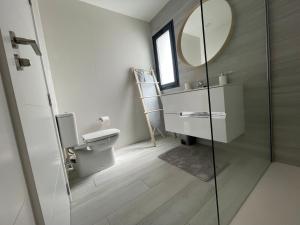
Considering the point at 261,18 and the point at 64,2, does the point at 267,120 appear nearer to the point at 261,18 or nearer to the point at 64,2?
the point at 261,18

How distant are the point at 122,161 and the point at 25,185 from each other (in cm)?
160

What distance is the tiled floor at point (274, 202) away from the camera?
2.78ft

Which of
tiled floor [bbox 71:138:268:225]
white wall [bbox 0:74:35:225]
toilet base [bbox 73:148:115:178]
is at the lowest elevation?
tiled floor [bbox 71:138:268:225]

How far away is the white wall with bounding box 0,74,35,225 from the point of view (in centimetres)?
29

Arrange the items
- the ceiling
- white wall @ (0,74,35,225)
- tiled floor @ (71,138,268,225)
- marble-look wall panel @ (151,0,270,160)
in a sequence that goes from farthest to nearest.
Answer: the ceiling → marble-look wall panel @ (151,0,270,160) → tiled floor @ (71,138,268,225) → white wall @ (0,74,35,225)

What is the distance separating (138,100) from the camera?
2.68 metres

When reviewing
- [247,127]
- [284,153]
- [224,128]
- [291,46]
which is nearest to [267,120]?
[247,127]

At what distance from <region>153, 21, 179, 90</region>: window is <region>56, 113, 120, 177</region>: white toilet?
1.47 meters

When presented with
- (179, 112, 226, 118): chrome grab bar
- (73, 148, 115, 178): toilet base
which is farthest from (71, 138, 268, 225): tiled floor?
(179, 112, 226, 118): chrome grab bar

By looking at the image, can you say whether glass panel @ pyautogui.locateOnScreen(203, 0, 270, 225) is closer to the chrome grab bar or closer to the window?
the chrome grab bar

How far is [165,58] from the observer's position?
8.73ft

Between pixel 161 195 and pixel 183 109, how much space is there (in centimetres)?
99

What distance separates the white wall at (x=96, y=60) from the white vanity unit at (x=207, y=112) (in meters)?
0.88

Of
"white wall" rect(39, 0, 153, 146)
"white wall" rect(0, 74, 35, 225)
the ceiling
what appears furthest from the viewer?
the ceiling
